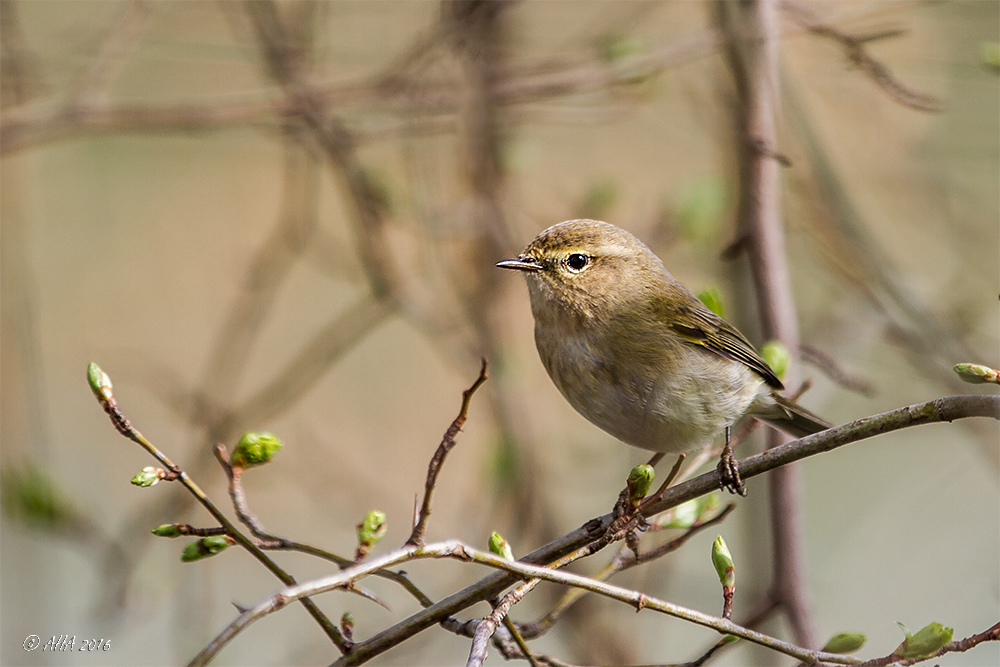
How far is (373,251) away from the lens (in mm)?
3688

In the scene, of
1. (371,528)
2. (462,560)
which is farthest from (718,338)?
(462,560)

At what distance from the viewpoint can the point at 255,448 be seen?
1.80 metres

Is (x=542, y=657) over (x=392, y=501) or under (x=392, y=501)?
under

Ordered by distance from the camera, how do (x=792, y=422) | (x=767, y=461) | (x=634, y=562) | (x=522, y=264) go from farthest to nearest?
(x=792, y=422) → (x=522, y=264) → (x=634, y=562) → (x=767, y=461)

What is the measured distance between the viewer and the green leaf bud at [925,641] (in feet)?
5.67

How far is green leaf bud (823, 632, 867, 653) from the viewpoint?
6.04ft

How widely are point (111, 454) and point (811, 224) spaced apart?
16.2 feet

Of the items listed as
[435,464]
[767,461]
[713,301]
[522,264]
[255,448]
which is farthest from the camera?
[522,264]

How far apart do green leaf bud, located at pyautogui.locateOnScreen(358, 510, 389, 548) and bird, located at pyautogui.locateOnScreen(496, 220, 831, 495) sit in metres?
0.78

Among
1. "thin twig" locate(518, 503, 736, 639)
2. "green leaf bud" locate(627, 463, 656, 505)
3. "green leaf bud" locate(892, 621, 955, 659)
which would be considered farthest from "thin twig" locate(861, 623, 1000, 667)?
"green leaf bud" locate(627, 463, 656, 505)

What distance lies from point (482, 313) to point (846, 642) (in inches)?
90.3

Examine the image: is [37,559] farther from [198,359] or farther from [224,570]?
[198,359]

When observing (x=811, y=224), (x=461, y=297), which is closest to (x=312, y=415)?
(x=461, y=297)

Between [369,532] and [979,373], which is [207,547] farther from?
[979,373]
